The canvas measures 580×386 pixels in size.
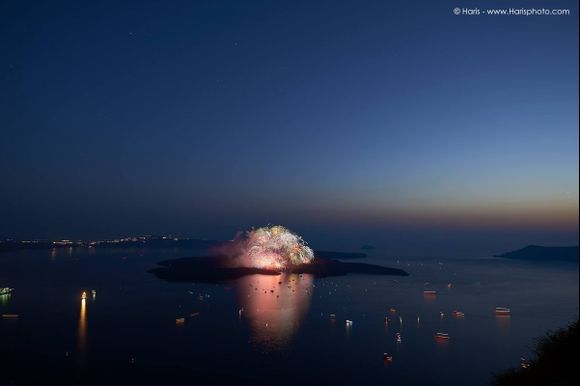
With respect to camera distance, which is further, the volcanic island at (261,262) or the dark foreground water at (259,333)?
the volcanic island at (261,262)

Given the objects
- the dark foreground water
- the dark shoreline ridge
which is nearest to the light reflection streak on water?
the dark foreground water

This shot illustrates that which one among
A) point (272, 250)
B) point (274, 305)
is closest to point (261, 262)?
point (272, 250)

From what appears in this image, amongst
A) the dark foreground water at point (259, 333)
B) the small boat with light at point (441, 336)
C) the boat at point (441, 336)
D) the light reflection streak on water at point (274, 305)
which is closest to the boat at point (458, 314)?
the dark foreground water at point (259, 333)

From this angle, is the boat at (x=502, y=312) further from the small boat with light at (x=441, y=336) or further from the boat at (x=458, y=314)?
the small boat with light at (x=441, y=336)

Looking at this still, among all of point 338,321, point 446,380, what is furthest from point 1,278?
point 446,380

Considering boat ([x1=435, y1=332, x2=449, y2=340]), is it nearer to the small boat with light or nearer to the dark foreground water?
the small boat with light

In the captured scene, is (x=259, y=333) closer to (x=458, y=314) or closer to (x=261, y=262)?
(x=458, y=314)

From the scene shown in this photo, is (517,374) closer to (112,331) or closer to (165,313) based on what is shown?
(112,331)
